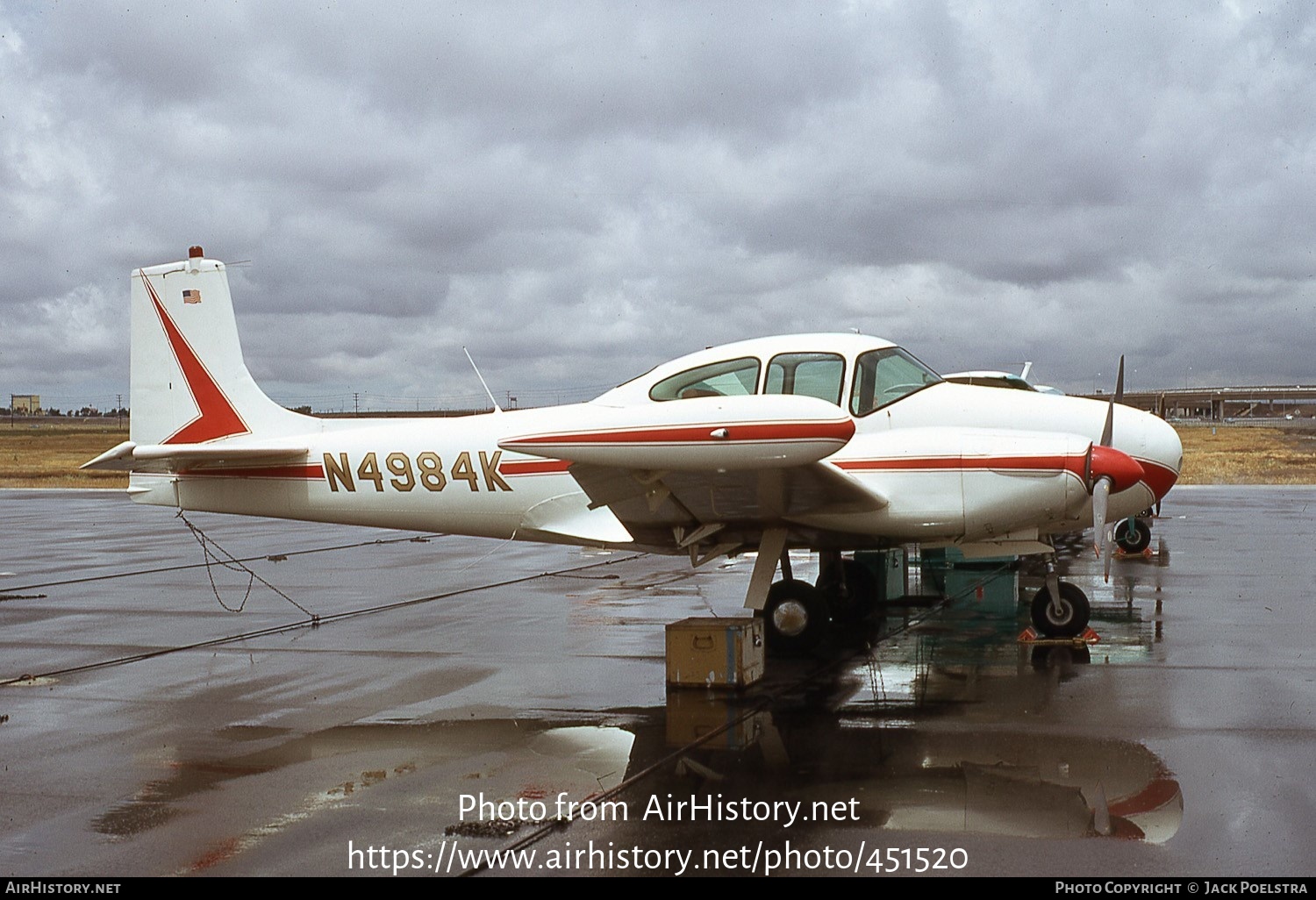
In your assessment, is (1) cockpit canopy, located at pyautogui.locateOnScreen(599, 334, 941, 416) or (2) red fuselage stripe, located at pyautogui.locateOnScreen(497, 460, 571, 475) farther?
(2) red fuselage stripe, located at pyautogui.locateOnScreen(497, 460, 571, 475)

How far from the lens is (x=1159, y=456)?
9.88m

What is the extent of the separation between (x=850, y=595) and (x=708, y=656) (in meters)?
3.51

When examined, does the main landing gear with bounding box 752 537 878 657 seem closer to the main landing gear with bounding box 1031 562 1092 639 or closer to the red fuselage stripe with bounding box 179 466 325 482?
the main landing gear with bounding box 1031 562 1092 639

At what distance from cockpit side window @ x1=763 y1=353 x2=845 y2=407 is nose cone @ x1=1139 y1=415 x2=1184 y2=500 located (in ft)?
9.04

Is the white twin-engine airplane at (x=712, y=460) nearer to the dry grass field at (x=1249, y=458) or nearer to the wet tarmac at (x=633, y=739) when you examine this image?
the wet tarmac at (x=633, y=739)

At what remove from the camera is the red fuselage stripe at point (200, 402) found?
11.3 meters

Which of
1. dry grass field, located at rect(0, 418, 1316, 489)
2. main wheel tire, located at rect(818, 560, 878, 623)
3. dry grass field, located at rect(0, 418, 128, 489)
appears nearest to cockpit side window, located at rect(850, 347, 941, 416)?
main wheel tire, located at rect(818, 560, 878, 623)

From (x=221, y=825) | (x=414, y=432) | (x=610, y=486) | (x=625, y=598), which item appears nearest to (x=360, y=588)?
(x=625, y=598)

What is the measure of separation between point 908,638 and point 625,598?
4092 mm

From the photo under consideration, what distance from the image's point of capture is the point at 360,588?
14.7 metres

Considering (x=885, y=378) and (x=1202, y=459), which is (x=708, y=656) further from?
(x=1202, y=459)

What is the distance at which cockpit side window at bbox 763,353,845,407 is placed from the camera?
9.41 metres

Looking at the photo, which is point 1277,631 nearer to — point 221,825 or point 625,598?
point 625,598

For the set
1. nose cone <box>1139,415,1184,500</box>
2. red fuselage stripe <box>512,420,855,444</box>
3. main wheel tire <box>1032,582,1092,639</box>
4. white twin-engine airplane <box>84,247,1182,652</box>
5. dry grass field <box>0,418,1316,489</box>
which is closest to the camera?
red fuselage stripe <box>512,420,855,444</box>
